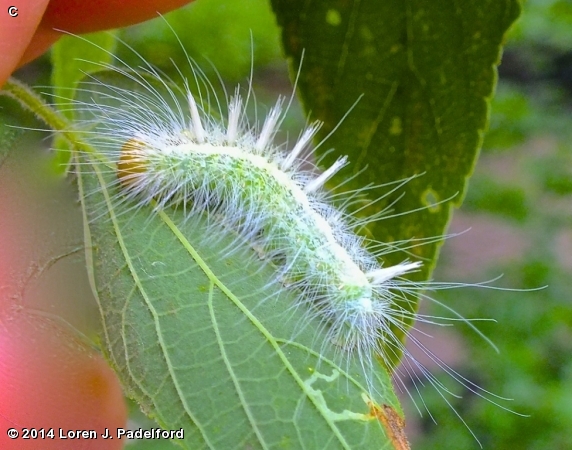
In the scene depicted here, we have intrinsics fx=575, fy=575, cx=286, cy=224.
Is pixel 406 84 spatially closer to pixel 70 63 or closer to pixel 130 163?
pixel 130 163

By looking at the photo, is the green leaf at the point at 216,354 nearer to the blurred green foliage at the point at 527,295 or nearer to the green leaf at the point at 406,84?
the green leaf at the point at 406,84

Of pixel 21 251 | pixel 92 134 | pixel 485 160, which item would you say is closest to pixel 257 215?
pixel 92 134

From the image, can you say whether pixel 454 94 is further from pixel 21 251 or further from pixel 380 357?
pixel 21 251

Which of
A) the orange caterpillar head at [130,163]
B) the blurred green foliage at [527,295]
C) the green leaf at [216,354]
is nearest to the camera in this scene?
the green leaf at [216,354]

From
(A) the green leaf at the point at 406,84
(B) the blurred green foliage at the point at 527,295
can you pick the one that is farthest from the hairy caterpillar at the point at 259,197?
(B) the blurred green foliage at the point at 527,295

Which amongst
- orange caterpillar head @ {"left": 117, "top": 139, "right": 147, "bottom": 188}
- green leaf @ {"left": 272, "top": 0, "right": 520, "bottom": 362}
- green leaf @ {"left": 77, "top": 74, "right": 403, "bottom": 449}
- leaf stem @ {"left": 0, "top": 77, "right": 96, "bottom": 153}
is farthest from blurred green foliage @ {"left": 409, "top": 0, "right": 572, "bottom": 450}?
leaf stem @ {"left": 0, "top": 77, "right": 96, "bottom": 153}

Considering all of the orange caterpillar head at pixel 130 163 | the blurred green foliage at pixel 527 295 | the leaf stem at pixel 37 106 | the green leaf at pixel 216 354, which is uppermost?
the leaf stem at pixel 37 106

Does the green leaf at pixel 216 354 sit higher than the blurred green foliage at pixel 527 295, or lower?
higher
